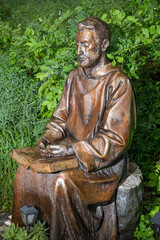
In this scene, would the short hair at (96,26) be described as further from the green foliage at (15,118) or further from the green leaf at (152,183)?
the green leaf at (152,183)

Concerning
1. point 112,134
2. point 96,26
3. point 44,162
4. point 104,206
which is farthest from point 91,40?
point 104,206

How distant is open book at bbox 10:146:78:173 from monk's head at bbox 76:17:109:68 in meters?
0.81

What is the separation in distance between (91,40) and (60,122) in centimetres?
83

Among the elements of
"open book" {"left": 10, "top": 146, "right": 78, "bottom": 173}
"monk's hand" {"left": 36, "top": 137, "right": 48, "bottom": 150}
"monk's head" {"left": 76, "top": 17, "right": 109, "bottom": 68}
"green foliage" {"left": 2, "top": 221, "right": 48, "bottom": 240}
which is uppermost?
"monk's head" {"left": 76, "top": 17, "right": 109, "bottom": 68}

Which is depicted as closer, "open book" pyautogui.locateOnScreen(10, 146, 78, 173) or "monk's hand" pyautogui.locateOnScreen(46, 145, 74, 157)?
"open book" pyautogui.locateOnScreen(10, 146, 78, 173)

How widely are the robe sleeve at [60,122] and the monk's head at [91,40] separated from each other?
13.4 inches

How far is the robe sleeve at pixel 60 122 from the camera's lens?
9.84 feet

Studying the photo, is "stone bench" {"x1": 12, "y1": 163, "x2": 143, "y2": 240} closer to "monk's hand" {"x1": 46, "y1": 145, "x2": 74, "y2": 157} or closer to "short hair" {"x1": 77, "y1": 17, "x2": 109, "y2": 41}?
"monk's hand" {"x1": 46, "y1": 145, "x2": 74, "y2": 157}

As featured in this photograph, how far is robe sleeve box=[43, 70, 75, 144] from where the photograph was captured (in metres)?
3.00

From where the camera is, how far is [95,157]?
2594 mm

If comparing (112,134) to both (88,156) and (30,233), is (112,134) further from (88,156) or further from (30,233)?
(30,233)

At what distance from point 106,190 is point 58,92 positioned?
1626 mm

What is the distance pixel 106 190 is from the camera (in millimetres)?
2674

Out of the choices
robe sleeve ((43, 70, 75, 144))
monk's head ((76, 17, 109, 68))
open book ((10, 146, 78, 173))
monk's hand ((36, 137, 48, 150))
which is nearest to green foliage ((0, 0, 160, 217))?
robe sleeve ((43, 70, 75, 144))
